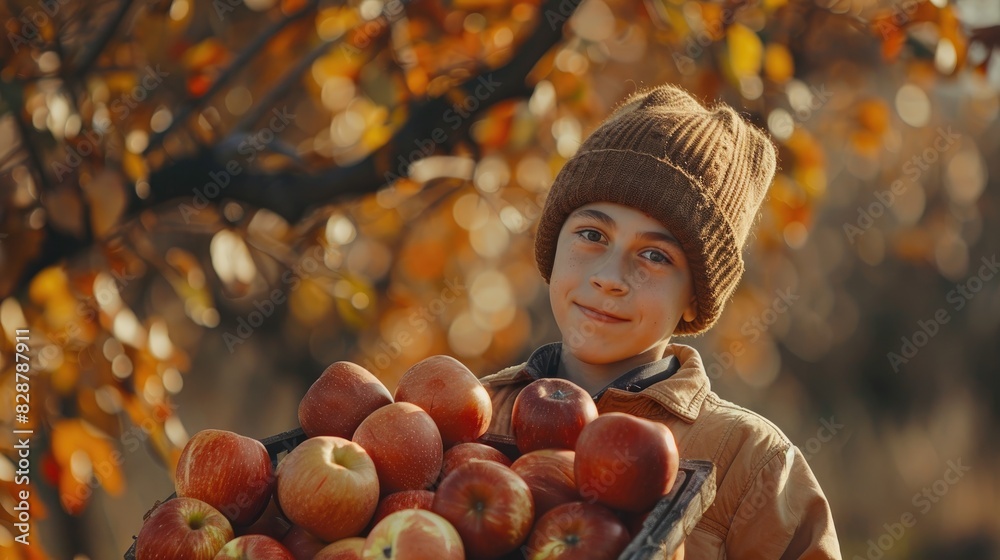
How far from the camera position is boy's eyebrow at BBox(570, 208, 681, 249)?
2.58 m

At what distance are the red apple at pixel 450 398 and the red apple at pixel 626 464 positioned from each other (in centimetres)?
38

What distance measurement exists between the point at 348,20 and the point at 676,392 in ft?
9.51

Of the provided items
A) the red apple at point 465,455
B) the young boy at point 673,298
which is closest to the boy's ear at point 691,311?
the young boy at point 673,298

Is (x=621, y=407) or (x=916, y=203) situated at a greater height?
(x=621, y=407)

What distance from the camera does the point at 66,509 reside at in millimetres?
4168

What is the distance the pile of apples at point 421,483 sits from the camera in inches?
71.6

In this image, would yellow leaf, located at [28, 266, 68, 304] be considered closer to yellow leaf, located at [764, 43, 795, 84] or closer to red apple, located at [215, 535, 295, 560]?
red apple, located at [215, 535, 295, 560]

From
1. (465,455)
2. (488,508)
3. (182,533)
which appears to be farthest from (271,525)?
(488,508)

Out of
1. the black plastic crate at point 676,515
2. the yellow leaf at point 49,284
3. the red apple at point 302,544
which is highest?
the black plastic crate at point 676,515

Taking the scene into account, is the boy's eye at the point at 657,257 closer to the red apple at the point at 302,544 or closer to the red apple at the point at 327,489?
the red apple at the point at 327,489

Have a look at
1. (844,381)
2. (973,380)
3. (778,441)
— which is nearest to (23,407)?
(778,441)

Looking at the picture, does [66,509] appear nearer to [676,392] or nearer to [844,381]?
[676,392]

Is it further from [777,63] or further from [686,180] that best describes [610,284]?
[777,63]

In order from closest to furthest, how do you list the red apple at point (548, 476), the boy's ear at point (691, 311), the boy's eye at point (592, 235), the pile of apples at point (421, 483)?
the pile of apples at point (421, 483)
the red apple at point (548, 476)
the boy's eye at point (592, 235)
the boy's ear at point (691, 311)
